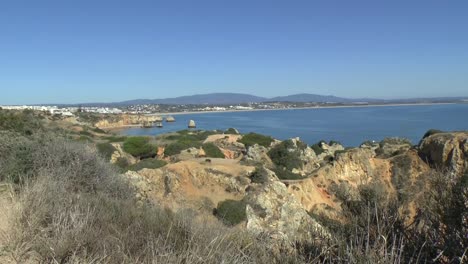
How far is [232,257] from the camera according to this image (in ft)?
13.4

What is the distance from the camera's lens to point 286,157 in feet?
119

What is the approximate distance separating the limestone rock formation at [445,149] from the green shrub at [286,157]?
11131 mm

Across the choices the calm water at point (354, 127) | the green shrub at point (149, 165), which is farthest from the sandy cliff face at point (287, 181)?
the calm water at point (354, 127)

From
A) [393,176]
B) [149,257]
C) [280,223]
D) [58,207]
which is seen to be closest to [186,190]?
[280,223]

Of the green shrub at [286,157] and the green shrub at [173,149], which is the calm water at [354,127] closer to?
the green shrub at [286,157]

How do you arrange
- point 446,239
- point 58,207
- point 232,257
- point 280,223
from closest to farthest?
point 446,239, point 232,257, point 58,207, point 280,223

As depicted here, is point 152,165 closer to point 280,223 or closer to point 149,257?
point 280,223

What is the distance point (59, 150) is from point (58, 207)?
5.85 m

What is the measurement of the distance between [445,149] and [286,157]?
13941 millimetres

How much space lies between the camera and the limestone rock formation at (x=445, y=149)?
23906mm

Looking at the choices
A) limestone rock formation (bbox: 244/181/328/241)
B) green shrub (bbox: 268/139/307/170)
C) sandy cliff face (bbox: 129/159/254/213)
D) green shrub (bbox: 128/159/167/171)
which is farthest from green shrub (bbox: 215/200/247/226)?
green shrub (bbox: 268/139/307/170)

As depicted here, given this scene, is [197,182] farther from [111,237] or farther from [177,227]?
[111,237]

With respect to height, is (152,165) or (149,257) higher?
(149,257)

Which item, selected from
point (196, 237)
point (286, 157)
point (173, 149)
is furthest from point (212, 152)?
point (196, 237)
